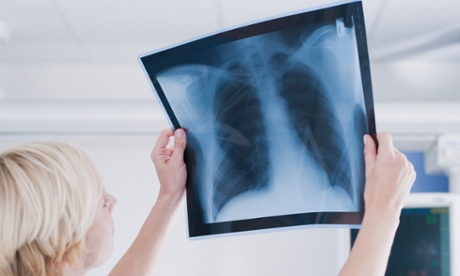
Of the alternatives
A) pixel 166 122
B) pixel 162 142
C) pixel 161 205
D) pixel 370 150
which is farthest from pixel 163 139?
pixel 166 122

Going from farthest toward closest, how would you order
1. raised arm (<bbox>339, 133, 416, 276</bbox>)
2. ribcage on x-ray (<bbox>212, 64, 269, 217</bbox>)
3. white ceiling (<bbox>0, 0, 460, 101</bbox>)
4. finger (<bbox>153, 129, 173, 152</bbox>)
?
white ceiling (<bbox>0, 0, 460, 101</bbox>) < finger (<bbox>153, 129, 173, 152</bbox>) < ribcage on x-ray (<bbox>212, 64, 269, 217</bbox>) < raised arm (<bbox>339, 133, 416, 276</bbox>)

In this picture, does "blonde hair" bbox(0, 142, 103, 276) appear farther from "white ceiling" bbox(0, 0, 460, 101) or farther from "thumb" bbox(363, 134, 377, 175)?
"white ceiling" bbox(0, 0, 460, 101)

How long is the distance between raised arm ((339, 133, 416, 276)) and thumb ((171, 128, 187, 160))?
37 cm

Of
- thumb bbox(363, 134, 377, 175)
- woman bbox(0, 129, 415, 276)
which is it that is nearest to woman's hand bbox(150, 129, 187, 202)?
woman bbox(0, 129, 415, 276)

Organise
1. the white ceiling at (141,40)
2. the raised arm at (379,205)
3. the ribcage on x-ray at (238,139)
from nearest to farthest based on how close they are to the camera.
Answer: the raised arm at (379,205) < the ribcage on x-ray at (238,139) < the white ceiling at (141,40)

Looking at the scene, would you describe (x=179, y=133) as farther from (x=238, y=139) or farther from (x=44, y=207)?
(x=44, y=207)

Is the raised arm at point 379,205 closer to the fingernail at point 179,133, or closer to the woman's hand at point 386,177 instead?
the woman's hand at point 386,177

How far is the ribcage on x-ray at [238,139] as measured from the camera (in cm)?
125

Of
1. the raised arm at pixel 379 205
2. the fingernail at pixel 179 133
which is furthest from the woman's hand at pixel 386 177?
the fingernail at pixel 179 133

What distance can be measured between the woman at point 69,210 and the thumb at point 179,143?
0.55 feet

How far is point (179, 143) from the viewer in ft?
4.35

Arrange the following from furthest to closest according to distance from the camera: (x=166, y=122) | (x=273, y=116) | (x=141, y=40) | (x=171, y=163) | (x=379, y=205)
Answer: (x=141, y=40) < (x=166, y=122) < (x=171, y=163) < (x=273, y=116) < (x=379, y=205)

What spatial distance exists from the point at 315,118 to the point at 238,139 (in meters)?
0.17

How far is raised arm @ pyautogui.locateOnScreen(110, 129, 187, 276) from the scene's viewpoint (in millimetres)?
1344
